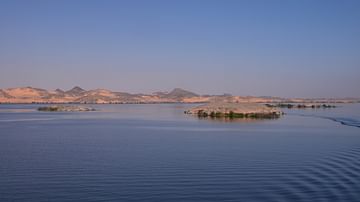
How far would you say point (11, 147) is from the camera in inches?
867

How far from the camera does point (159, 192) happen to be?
12008 millimetres

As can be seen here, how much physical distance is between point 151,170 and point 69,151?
6.59 metres

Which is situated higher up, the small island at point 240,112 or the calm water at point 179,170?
the small island at point 240,112

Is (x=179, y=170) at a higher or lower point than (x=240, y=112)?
lower

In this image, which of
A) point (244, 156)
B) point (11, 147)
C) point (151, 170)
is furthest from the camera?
point (11, 147)

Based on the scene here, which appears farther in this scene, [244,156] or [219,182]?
[244,156]

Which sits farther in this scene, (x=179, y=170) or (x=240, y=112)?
(x=240, y=112)

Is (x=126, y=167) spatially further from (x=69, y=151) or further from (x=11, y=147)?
(x=11, y=147)

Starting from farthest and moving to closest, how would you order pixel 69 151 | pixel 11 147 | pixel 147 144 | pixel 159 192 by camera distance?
pixel 147 144 → pixel 11 147 → pixel 69 151 → pixel 159 192

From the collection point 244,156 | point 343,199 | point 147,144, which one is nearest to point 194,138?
point 147,144

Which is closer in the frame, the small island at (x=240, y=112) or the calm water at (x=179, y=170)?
the calm water at (x=179, y=170)

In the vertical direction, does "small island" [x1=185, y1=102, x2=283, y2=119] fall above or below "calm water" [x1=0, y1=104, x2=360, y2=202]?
above

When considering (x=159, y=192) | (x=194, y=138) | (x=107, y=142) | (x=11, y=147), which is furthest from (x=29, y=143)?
(x=159, y=192)

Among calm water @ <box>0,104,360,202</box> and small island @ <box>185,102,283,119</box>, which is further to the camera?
small island @ <box>185,102,283,119</box>
